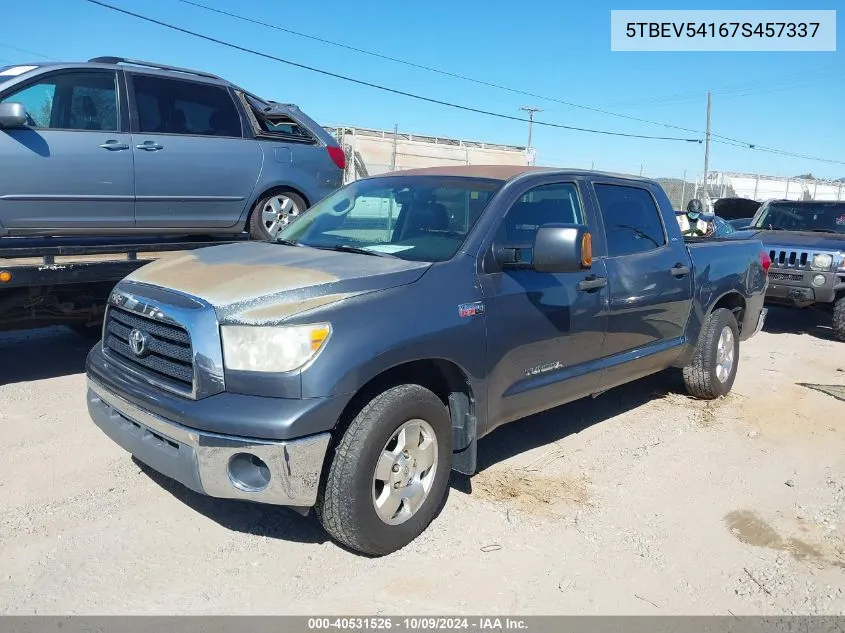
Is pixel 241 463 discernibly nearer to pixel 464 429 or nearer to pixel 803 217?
pixel 464 429

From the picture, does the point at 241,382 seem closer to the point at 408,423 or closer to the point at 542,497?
the point at 408,423

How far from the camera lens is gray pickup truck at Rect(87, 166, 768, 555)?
2908 mm

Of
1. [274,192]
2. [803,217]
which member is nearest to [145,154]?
[274,192]

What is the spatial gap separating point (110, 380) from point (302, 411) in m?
1.15

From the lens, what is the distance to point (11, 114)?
4.83m

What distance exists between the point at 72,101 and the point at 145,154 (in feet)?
2.09

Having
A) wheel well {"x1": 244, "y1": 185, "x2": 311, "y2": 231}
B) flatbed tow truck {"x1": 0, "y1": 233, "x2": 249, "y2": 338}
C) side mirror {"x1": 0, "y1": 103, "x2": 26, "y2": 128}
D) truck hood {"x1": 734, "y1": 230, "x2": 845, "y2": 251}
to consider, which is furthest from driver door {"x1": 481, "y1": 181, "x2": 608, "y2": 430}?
truck hood {"x1": 734, "y1": 230, "x2": 845, "y2": 251}

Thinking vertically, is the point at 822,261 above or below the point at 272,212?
below

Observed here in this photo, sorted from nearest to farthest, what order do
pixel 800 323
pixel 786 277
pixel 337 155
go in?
pixel 337 155 → pixel 786 277 → pixel 800 323

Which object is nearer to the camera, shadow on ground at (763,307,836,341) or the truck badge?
the truck badge

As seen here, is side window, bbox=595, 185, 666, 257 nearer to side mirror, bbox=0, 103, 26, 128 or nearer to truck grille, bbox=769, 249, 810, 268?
side mirror, bbox=0, 103, 26, 128

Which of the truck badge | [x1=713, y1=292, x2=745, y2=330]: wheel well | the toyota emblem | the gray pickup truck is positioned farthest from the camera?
[x1=713, y1=292, x2=745, y2=330]: wheel well

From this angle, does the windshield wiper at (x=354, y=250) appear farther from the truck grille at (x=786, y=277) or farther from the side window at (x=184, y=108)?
the truck grille at (x=786, y=277)
